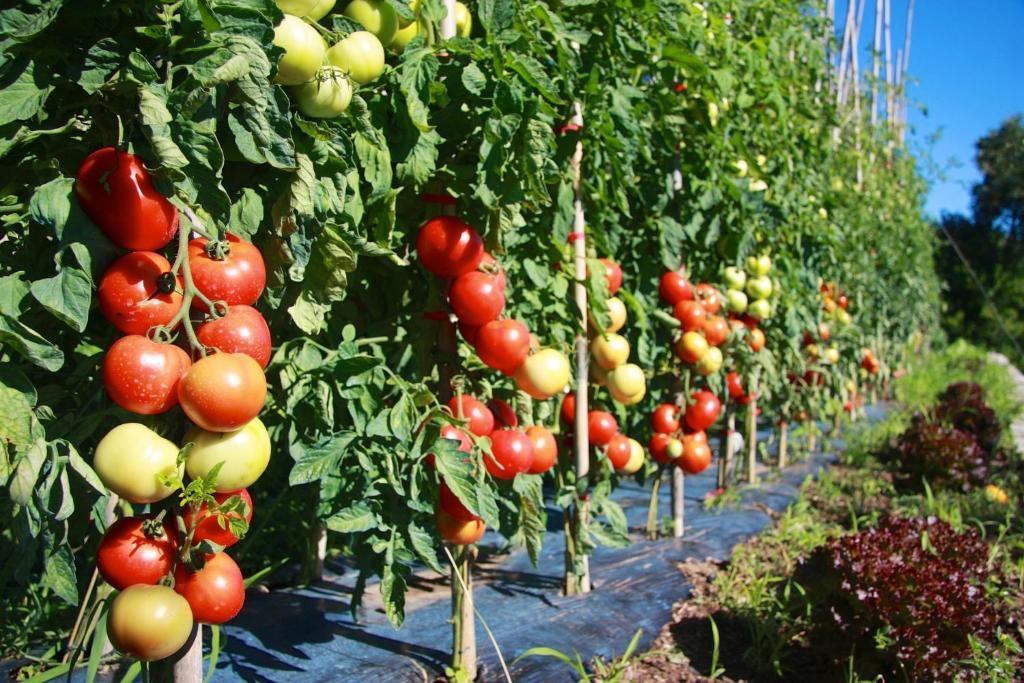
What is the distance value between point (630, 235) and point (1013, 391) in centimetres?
759

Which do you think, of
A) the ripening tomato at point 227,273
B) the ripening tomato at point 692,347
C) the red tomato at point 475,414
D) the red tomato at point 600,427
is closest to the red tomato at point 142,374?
the ripening tomato at point 227,273

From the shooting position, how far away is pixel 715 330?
300 cm

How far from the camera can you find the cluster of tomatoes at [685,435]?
3.02m

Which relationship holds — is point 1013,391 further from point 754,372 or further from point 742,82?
point 742,82

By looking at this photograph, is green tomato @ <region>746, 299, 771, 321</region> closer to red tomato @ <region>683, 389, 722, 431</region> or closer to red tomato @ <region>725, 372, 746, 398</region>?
red tomato @ <region>725, 372, 746, 398</region>

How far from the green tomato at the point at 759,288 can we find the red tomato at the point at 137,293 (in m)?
2.76

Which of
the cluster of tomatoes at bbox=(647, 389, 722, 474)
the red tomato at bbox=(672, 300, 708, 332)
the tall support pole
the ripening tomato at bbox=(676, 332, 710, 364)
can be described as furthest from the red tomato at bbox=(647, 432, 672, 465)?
the tall support pole

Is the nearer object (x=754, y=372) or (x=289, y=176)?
(x=289, y=176)

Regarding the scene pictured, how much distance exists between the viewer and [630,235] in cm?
300

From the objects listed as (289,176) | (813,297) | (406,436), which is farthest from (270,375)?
(813,297)

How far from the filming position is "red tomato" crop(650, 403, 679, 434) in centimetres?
303

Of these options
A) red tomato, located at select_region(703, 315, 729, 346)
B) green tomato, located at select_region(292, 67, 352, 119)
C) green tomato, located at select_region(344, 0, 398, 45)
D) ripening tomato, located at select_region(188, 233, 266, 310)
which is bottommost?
red tomato, located at select_region(703, 315, 729, 346)

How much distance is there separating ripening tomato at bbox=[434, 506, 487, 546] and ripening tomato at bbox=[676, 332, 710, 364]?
55.6 inches

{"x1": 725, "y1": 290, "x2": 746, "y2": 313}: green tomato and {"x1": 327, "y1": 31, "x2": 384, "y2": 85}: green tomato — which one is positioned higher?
{"x1": 327, "y1": 31, "x2": 384, "y2": 85}: green tomato
